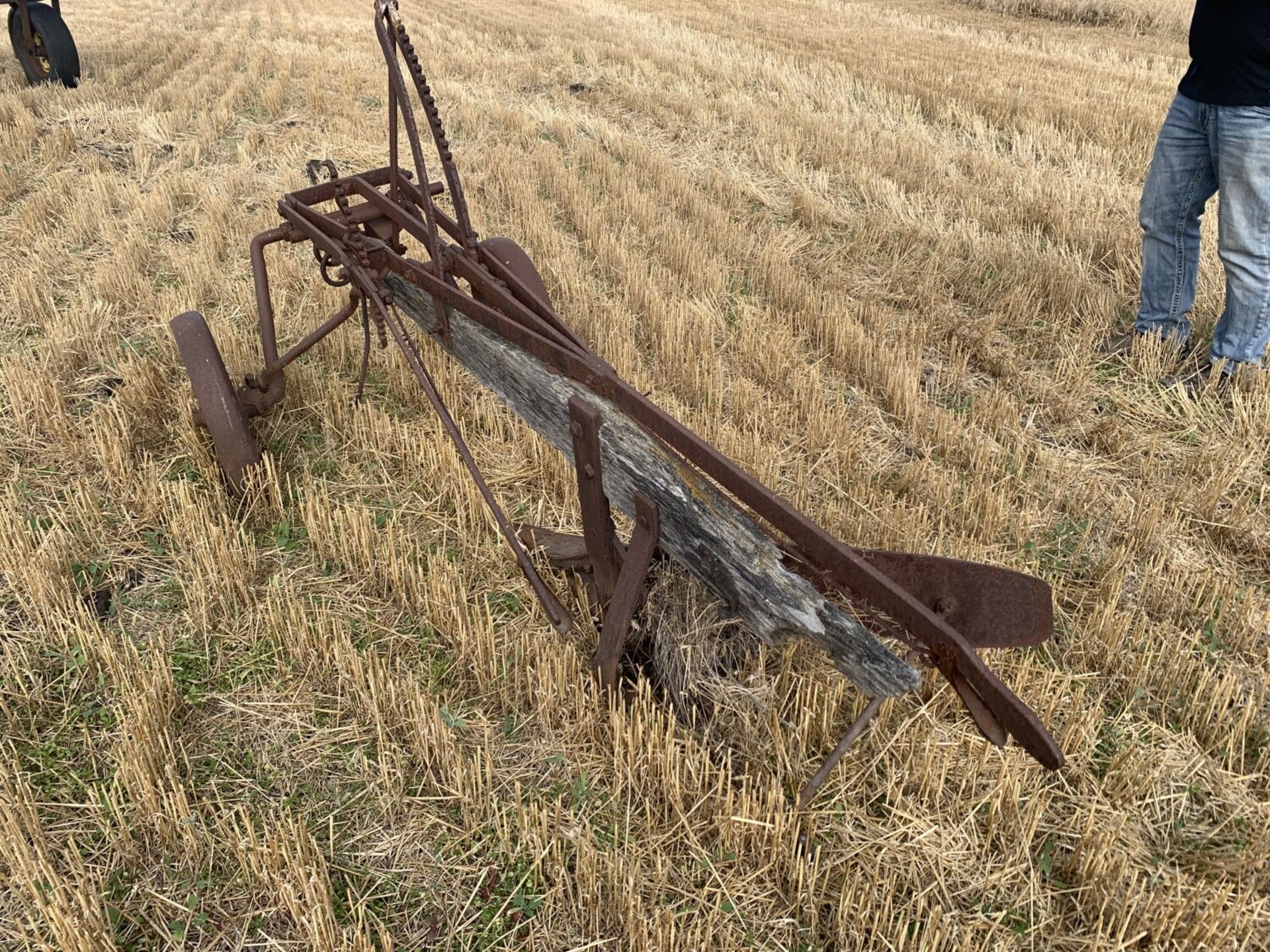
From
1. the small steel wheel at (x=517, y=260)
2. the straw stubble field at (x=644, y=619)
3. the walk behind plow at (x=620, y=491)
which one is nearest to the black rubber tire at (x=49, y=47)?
the straw stubble field at (x=644, y=619)

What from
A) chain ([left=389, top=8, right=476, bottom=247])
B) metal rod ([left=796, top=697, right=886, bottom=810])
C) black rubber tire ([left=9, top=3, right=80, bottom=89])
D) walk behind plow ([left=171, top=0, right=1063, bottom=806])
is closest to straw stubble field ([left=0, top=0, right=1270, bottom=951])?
metal rod ([left=796, top=697, right=886, bottom=810])

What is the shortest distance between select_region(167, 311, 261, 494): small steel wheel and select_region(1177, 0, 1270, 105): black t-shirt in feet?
14.4

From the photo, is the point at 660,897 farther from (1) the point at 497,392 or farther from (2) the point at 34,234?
(2) the point at 34,234

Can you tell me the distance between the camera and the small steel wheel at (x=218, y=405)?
3.17 metres

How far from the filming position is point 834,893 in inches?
77.9

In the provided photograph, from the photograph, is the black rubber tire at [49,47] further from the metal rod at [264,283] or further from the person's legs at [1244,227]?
the person's legs at [1244,227]

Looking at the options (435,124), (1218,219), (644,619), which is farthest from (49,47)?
(1218,219)

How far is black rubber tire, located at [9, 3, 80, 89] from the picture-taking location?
8742 millimetres

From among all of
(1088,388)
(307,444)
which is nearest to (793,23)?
(1088,388)

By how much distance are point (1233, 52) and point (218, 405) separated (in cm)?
447

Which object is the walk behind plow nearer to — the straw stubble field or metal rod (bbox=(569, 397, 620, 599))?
metal rod (bbox=(569, 397, 620, 599))

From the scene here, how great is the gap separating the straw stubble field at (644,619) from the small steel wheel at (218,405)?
137mm

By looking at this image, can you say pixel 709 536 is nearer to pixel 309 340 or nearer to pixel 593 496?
pixel 593 496

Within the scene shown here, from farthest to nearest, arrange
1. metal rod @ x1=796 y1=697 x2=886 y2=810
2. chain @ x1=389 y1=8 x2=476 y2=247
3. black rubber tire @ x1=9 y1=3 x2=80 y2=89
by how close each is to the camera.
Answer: black rubber tire @ x1=9 y1=3 x2=80 y2=89
chain @ x1=389 y1=8 x2=476 y2=247
metal rod @ x1=796 y1=697 x2=886 y2=810
